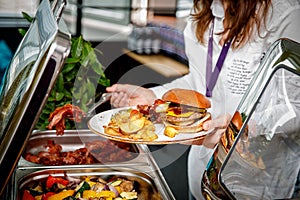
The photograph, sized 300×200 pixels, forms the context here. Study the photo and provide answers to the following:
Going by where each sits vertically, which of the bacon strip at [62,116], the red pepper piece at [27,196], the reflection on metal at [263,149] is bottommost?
the red pepper piece at [27,196]

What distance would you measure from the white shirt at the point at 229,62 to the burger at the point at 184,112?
0.14m

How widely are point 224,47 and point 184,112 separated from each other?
1.49ft

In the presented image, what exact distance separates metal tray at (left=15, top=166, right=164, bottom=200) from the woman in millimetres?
248

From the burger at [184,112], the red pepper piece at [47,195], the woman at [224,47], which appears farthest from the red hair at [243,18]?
the red pepper piece at [47,195]

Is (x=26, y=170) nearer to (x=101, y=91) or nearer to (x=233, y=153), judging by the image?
(x=101, y=91)

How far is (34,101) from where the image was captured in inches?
31.1

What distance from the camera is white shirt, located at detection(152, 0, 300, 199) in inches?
68.6

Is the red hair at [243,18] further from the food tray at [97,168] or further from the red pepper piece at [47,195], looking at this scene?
the red pepper piece at [47,195]

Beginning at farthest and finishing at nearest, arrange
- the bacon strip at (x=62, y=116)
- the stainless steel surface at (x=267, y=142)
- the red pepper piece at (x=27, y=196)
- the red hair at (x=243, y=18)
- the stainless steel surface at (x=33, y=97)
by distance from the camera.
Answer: the red hair at (x=243, y=18)
the bacon strip at (x=62, y=116)
the red pepper piece at (x=27, y=196)
the stainless steel surface at (x=267, y=142)
the stainless steel surface at (x=33, y=97)

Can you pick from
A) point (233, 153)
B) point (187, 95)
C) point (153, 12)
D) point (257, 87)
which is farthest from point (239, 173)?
point (153, 12)

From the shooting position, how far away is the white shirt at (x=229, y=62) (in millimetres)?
1742

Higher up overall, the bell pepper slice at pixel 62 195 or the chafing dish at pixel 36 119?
the chafing dish at pixel 36 119

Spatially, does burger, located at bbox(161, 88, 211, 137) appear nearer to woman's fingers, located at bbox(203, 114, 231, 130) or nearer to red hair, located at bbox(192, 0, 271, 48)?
woman's fingers, located at bbox(203, 114, 231, 130)

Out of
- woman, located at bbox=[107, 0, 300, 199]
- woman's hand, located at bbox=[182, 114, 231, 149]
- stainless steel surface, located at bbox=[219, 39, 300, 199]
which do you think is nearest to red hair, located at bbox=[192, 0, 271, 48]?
woman, located at bbox=[107, 0, 300, 199]
